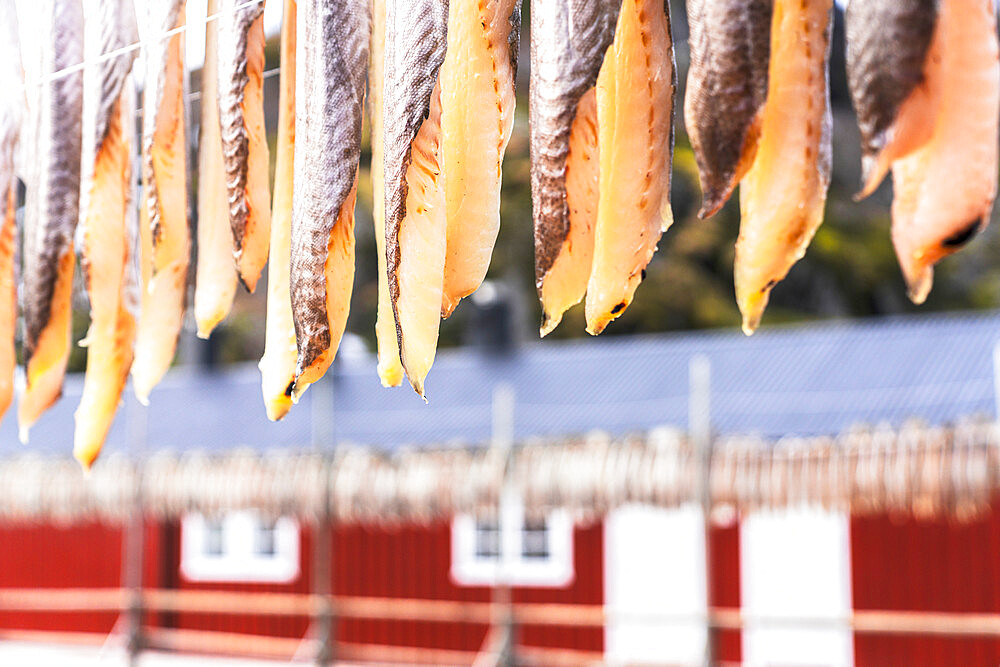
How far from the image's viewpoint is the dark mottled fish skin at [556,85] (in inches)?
38.8

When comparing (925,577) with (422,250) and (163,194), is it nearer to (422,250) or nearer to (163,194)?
(163,194)

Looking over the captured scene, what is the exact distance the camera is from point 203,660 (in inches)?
593

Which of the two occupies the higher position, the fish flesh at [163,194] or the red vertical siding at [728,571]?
the fish flesh at [163,194]

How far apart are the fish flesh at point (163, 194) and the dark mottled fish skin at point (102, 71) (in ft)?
0.11

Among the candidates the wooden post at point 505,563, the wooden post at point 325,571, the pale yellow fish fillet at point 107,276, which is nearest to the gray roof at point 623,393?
the wooden post at point 325,571

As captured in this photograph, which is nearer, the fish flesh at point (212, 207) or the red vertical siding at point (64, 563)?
the fish flesh at point (212, 207)

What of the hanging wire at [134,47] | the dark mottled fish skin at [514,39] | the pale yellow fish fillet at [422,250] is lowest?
the pale yellow fish fillet at [422,250]

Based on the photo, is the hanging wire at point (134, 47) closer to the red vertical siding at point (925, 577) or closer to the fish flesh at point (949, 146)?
the fish flesh at point (949, 146)

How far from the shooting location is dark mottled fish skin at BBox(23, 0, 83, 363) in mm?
1451

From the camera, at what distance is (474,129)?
3.54 feet

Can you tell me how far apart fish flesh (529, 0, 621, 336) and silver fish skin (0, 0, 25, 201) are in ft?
2.82

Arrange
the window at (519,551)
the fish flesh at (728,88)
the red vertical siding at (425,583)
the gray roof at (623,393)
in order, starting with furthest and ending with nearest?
the window at (519,551) < the red vertical siding at (425,583) < the gray roof at (623,393) < the fish flesh at (728,88)

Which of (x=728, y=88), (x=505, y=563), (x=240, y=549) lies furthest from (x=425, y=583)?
(x=728, y=88)

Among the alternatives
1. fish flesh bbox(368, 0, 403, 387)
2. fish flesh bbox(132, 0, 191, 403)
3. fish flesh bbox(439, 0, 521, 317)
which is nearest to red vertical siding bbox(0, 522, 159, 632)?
fish flesh bbox(132, 0, 191, 403)
